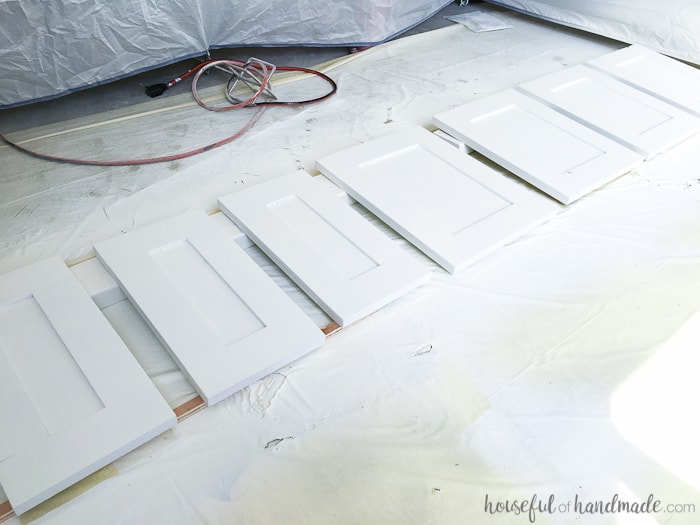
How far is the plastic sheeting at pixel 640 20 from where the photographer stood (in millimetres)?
3004

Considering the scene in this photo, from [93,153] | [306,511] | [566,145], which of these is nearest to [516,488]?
[306,511]

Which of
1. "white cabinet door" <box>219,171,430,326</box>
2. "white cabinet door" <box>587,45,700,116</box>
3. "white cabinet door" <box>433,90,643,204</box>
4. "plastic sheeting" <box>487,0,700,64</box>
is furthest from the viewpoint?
"plastic sheeting" <box>487,0,700,64</box>

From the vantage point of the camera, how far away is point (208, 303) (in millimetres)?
1522

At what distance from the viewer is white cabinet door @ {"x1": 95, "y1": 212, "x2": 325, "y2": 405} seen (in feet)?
4.50

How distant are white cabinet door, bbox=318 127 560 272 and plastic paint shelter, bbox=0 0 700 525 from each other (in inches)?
0.5

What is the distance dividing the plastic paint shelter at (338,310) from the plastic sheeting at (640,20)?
26.5 inches

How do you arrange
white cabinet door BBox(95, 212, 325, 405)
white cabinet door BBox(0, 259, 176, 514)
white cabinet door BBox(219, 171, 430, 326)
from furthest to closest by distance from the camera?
1. white cabinet door BBox(219, 171, 430, 326)
2. white cabinet door BBox(95, 212, 325, 405)
3. white cabinet door BBox(0, 259, 176, 514)

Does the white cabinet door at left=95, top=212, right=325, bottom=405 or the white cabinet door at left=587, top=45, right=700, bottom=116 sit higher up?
the white cabinet door at left=587, top=45, right=700, bottom=116

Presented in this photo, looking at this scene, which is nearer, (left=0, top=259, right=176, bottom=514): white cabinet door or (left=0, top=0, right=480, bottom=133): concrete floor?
(left=0, top=259, right=176, bottom=514): white cabinet door

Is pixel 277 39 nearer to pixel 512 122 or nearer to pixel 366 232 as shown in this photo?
pixel 512 122

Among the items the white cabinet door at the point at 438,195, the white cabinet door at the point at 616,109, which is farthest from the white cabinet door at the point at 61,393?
the white cabinet door at the point at 616,109

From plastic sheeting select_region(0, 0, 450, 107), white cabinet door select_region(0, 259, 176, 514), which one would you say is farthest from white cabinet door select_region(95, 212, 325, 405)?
plastic sheeting select_region(0, 0, 450, 107)

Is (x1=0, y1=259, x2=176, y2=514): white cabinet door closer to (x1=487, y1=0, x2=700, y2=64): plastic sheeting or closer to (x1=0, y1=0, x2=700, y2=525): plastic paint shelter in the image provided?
(x1=0, y1=0, x2=700, y2=525): plastic paint shelter

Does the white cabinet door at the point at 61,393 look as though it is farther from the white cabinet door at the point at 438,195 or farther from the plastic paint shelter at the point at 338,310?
the white cabinet door at the point at 438,195
